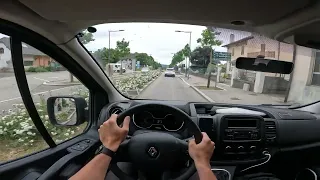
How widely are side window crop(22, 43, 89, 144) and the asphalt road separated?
74 centimetres

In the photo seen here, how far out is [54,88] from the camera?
2.75 metres

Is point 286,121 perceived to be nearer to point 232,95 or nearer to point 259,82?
point 259,82

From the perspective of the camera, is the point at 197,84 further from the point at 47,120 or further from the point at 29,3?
the point at 29,3

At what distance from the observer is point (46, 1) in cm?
192

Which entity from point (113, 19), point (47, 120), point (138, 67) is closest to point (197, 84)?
point (138, 67)

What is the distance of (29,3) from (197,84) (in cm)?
198

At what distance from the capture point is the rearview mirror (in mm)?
2625

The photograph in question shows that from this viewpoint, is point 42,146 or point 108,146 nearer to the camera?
point 108,146

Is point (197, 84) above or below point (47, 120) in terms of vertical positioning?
above

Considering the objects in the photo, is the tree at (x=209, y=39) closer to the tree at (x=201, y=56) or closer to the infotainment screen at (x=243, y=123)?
the tree at (x=201, y=56)

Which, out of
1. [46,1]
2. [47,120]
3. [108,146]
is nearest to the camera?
[108,146]

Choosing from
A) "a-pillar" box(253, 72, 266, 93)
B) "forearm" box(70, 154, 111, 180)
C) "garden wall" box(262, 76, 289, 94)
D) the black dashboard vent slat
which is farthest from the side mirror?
"garden wall" box(262, 76, 289, 94)

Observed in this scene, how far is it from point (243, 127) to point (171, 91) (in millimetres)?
1011

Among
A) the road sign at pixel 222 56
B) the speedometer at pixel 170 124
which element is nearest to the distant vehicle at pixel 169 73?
the road sign at pixel 222 56
